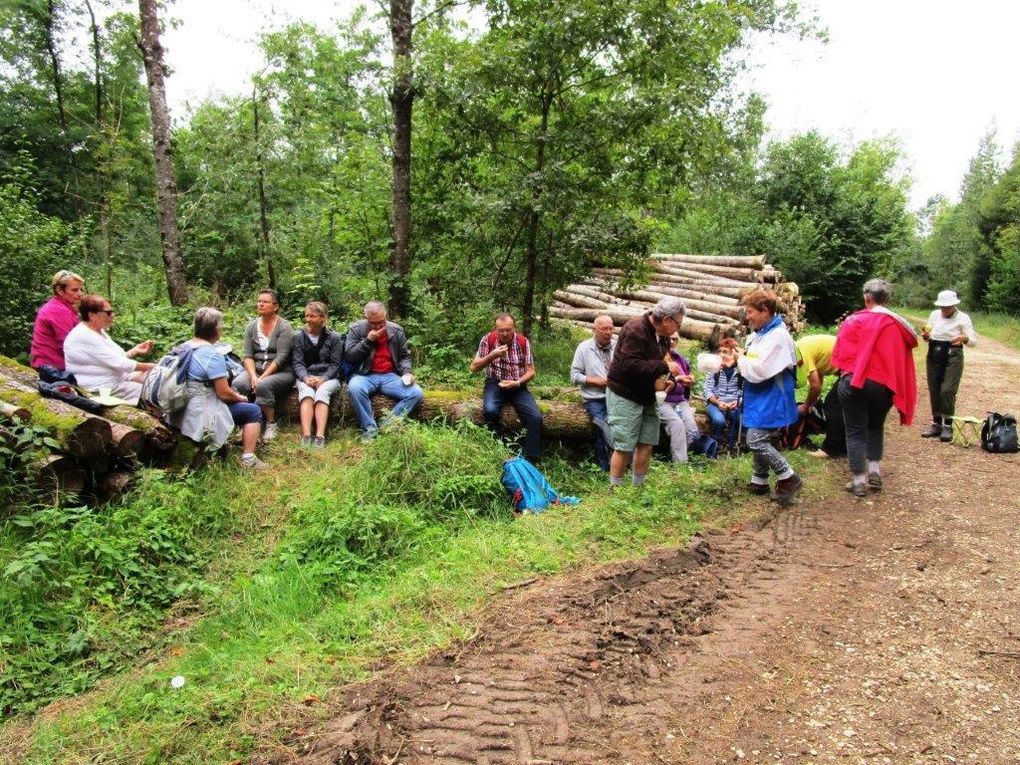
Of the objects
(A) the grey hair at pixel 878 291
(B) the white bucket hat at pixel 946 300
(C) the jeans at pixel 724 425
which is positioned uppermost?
(A) the grey hair at pixel 878 291

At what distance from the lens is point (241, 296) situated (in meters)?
13.3

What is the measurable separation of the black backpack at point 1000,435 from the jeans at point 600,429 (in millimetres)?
4380

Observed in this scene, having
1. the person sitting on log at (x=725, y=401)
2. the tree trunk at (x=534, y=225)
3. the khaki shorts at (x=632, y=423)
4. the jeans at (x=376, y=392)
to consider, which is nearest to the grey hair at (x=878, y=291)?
the person sitting on log at (x=725, y=401)

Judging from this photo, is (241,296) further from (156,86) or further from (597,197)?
(597,197)

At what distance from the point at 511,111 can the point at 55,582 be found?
23.5 feet

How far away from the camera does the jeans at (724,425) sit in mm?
7324

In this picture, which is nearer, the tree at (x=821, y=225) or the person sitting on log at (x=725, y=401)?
the person sitting on log at (x=725, y=401)

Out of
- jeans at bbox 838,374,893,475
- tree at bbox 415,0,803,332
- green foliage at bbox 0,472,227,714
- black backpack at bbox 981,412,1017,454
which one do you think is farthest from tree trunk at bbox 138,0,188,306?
black backpack at bbox 981,412,1017,454

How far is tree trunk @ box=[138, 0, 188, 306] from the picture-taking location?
8.73m

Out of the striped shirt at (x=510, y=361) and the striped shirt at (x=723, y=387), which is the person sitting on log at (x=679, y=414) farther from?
the striped shirt at (x=510, y=361)

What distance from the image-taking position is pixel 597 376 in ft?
22.7

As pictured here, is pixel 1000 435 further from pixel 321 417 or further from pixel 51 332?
pixel 51 332

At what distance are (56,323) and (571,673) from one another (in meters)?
5.95

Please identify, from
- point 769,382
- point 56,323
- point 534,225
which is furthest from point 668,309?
point 56,323
